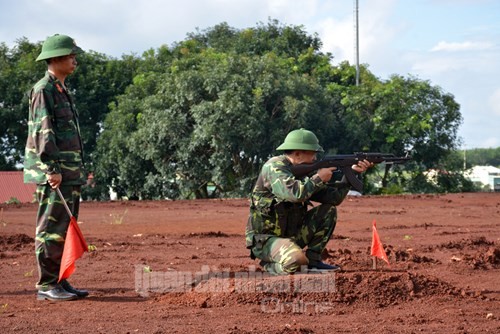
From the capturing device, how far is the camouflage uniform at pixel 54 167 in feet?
25.6

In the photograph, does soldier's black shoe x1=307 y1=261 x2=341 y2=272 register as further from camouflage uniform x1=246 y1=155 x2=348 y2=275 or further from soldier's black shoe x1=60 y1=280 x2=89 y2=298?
soldier's black shoe x1=60 y1=280 x2=89 y2=298

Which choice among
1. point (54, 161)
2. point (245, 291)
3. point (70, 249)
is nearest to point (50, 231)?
point (70, 249)

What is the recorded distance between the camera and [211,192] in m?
33.8

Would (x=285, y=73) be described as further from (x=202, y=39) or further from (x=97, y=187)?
A: (x=202, y=39)

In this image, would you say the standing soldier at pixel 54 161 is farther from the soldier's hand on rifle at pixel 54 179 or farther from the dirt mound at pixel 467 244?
the dirt mound at pixel 467 244

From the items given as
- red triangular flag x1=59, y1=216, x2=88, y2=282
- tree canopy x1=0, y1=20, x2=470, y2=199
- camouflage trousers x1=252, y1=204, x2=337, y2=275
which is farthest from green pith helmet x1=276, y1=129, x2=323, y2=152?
tree canopy x1=0, y1=20, x2=470, y2=199

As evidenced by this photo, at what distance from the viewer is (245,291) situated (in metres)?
7.75

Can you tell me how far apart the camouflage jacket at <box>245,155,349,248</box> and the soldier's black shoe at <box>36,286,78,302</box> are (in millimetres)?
1789

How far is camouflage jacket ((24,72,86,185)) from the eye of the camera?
303 inches

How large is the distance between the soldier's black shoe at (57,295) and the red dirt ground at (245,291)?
115mm

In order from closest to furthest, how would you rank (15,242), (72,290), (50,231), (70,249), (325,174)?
(70,249), (50,231), (72,290), (325,174), (15,242)

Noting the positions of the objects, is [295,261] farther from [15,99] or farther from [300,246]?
[15,99]

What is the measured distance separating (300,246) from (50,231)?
2.45 meters

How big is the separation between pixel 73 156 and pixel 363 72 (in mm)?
33459
